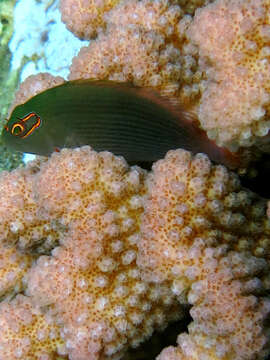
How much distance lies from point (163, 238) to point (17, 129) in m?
1.22

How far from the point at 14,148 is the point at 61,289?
3.65 ft

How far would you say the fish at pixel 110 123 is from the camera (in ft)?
6.68

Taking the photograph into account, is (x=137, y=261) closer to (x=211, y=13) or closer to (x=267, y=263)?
(x=267, y=263)

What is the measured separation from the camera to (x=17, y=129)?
237cm

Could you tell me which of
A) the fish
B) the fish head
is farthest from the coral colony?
the fish head

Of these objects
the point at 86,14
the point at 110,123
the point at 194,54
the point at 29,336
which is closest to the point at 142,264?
the point at 29,336

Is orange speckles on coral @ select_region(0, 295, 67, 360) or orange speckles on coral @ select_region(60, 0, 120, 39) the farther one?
orange speckles on coral @ select_region(60, 0, 120, 39)

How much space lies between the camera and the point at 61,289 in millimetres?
1674

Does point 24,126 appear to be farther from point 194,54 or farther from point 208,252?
point 208,252

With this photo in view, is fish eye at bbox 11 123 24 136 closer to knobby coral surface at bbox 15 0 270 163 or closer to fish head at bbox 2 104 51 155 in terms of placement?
fish head at bbox 2 104 51 155

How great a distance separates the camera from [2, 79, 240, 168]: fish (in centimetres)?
204

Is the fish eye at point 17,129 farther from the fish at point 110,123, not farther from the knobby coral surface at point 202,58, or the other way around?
the knobby coral surface at point 202,58

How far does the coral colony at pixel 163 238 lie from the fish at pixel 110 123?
0.25m

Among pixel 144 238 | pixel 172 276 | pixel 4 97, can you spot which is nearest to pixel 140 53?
pixel 144 238
